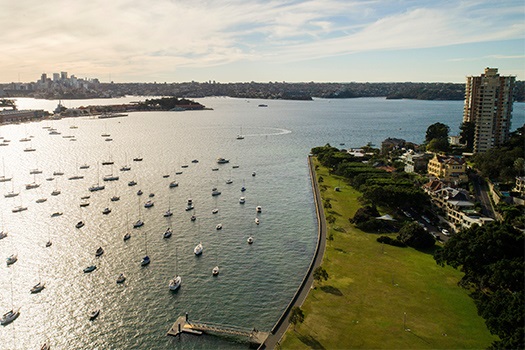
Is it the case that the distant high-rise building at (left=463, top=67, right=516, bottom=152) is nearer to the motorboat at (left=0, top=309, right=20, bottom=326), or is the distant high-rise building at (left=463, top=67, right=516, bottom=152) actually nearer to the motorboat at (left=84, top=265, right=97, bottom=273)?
the motorboat at (left=84, top=265, right=97, bottom=273)

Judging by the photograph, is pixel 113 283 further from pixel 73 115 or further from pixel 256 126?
pixel 73 115

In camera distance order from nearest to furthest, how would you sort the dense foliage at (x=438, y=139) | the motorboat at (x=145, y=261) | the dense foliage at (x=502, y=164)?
the motorboat at (x=145, y=261) < the dense foliage at (x=502, y=164) < the dense foliage at (x=438, y=139)

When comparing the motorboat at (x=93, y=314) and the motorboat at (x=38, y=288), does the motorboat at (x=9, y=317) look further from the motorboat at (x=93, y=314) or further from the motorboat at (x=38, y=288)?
the motorboat at (x=93, y=314)

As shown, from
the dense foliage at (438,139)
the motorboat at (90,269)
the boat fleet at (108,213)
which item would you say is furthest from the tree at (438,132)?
the motorboat at (90,269)

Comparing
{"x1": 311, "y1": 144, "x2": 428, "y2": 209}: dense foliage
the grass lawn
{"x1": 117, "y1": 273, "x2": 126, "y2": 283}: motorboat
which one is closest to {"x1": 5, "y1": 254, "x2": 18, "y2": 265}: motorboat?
{"x1": 117, "y1": 273, "x2": 126, "y2": 283}: motorboat

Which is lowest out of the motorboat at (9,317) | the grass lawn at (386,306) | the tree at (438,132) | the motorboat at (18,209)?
the motorboat at (9,317)

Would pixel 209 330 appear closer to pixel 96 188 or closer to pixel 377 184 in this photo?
pixel 377 184

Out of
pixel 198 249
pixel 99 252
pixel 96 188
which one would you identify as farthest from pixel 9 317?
pixel 96 188

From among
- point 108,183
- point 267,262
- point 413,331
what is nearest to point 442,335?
point 413,331
